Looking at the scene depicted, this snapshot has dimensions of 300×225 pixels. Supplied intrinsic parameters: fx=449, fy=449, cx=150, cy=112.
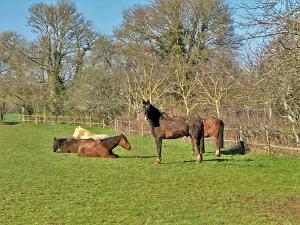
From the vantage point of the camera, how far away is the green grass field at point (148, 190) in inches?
272

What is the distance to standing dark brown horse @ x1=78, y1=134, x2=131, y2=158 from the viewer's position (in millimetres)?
15156

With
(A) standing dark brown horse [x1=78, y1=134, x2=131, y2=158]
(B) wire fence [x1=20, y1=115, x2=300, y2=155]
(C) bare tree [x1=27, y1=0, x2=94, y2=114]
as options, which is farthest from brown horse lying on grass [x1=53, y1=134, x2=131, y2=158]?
(C) bare tree [x1=27, y1=0, x2=94, y2=114]

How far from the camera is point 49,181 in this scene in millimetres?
10227

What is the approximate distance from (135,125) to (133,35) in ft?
32.4

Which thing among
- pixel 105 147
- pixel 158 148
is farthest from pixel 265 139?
pixel 105 147

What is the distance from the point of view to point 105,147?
1518cm

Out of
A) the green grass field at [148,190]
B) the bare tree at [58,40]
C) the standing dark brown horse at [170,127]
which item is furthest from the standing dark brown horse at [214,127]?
the bare tree at [58,40]

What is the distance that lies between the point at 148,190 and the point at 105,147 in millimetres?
6215

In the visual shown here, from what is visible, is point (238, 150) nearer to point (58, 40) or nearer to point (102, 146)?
point (102, 146)

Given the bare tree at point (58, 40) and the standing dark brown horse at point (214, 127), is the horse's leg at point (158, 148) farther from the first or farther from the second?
the bare tree at point (58, 40)

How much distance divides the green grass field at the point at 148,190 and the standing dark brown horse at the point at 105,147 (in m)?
0.50

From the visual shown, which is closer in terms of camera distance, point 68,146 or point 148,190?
point 148,190

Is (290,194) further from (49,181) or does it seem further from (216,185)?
(49,181)

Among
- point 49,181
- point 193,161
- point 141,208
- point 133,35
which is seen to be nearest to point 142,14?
point 133,35
